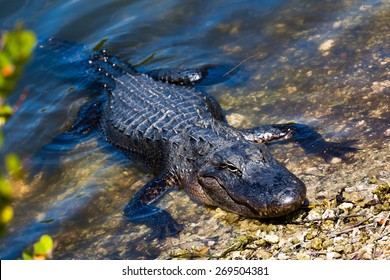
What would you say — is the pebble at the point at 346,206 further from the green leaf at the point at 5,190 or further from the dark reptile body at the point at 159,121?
the green leaf at the point at 5,190

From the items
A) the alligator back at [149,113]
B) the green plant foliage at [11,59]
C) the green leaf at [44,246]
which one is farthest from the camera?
the alligator back at [149,113]

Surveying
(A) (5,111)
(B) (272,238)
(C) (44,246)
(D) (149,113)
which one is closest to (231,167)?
(B) (272,238)

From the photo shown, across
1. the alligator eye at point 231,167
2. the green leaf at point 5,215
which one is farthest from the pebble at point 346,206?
the green leaf at point 5,215

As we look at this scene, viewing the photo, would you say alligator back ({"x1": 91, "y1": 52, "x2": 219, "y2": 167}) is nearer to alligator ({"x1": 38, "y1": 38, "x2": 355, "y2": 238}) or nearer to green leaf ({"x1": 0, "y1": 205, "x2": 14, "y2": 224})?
alligator ({"x1": 38, "y1": 38, "x2": 355, "y2": 238})

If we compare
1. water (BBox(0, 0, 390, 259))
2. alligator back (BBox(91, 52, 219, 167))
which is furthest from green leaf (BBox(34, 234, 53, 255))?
alligator back (BBox(91, 52, 219, 167))

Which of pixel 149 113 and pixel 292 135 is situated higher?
pixel 149 113

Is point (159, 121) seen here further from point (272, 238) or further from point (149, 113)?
point (272, 238)

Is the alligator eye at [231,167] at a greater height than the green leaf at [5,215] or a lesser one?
lesser
